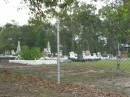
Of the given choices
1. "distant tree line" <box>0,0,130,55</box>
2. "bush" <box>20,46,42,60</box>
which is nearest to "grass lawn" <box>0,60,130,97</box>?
"distant tree line" <box>0,0,130,55</box>

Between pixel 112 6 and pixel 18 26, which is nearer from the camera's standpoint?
pixel 112 6

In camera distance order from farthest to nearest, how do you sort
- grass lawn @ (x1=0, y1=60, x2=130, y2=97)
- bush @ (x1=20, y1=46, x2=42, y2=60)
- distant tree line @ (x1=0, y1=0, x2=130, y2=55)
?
bush @ (x1=20, y1=46, x2=42, y2=60) → distant tree line @ (x1=0, y1=0, x2=130, y2=55) → grass lawn @ (x1=0, y1=60, x2=130, y2=97)

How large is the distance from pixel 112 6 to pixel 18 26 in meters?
89.7

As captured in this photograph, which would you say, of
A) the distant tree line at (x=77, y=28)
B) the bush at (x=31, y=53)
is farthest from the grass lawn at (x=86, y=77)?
the bush at (x=31, y=53)

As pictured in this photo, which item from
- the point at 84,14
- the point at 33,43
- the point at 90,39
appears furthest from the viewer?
the point at 33,43

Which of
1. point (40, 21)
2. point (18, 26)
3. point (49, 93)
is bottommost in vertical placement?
point (49, 93)

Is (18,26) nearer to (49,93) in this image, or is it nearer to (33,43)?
(33,43)

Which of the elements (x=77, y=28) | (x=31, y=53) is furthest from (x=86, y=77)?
(x=77, y=28)

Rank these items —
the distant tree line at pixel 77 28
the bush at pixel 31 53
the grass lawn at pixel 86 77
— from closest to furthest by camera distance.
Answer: the grass lawn at pixel 86 77 < the distant tree line at pixel 77 28 < the bush at pixel 31 53

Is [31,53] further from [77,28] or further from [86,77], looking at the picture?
[86,77]

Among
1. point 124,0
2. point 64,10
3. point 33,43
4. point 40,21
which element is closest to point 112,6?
point 124,0

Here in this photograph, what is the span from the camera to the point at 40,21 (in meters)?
19.2

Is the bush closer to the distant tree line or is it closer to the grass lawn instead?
the distant tree line

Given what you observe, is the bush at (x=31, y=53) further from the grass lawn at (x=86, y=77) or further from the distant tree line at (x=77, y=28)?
the grass lawn at (x=86, y=77)
